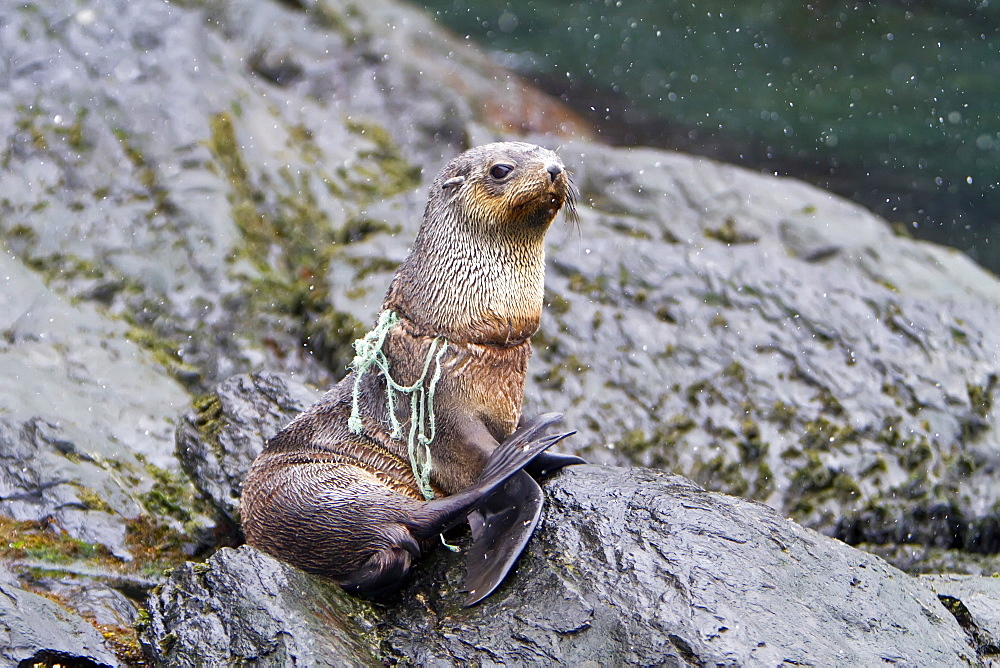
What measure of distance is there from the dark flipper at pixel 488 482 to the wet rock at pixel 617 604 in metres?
0.26

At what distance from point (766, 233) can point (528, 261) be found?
4.23 metres

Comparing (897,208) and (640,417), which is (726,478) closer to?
(640,417)

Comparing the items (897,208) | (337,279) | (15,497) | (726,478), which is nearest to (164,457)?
(15,497)

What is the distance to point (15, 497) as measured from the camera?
5324 mm

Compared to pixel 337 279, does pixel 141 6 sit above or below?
above

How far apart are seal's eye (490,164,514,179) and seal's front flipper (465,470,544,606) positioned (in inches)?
48.6

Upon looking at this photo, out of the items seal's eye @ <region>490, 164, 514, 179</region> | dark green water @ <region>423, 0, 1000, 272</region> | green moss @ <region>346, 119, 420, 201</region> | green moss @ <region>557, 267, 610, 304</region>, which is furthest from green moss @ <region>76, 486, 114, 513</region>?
dark green water @ <region>423, 0, 1000, 272</region>

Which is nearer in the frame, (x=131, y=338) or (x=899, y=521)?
(x=899, y=521)

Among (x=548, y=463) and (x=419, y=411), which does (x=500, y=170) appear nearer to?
(x=419, y=411)

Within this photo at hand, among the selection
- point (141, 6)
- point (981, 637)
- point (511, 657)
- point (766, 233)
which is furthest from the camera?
point (141, 6)

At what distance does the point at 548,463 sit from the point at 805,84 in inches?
441

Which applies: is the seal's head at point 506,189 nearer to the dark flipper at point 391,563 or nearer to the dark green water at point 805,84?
the dark flipper at point 391,563

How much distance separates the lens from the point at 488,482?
3.82 metres

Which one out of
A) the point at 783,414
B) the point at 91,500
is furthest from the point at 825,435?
the point at 91,500
